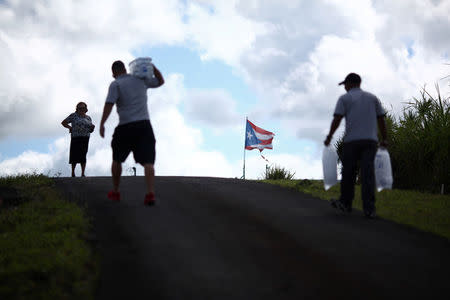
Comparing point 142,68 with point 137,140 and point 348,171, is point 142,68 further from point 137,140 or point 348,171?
point 348,171

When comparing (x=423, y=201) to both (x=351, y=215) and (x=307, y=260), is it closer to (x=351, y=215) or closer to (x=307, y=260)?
(x=351, y=215)

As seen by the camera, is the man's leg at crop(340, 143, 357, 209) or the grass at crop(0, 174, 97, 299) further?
the man's leg at crop(340, 143, 357, 209)

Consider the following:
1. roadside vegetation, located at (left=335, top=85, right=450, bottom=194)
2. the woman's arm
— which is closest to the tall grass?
roadside vegetation, located at (left=335, top=85, right=450, bottom=194)

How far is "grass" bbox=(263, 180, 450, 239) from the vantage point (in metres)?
7.67

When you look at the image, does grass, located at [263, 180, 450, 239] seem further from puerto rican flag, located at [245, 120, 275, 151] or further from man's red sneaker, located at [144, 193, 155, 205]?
puerto rican flag, located at [245, 120, 275, 151]

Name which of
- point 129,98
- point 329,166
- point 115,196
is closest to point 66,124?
point 115,196

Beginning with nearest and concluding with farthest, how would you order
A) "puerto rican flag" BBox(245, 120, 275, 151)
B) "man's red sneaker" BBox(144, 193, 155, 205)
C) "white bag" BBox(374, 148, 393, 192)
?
"man's red sneaker" BBox(144, 193, 155, 205) < "white bag" BBox(374, 148, 393, 192) < "puerto rican flag" BBox(245, 120, 275, 151)

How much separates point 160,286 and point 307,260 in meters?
1.59

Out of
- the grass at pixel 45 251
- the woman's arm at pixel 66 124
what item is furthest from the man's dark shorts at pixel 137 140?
the woman's arm at pixel 66 124

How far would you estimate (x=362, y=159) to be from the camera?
7973 mm

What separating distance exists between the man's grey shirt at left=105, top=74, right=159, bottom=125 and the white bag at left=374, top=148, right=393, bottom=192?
367cm

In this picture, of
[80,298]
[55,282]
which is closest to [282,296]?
[80,298]

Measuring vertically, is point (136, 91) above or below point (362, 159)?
above

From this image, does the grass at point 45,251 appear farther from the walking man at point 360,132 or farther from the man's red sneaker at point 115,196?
the walking man at point 360,132
